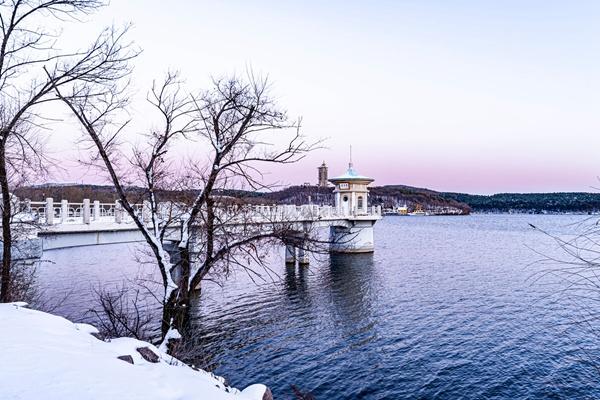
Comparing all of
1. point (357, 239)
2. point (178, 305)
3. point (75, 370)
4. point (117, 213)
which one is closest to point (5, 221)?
point (178, 305)

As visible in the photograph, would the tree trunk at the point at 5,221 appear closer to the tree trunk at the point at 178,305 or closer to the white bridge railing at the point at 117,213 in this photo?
the white bridge railing at the point at 117,213

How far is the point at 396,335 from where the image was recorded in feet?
64.3

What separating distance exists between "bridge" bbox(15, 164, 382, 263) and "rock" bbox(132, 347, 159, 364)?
384 cm

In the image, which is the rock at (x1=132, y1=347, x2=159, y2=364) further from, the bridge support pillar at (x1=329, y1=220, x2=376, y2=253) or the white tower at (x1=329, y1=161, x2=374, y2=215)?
the white tower at (x1=329, y1=161, x2=374, y2=215)

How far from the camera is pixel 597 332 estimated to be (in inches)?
752

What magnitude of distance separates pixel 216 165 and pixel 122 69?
3.95 m

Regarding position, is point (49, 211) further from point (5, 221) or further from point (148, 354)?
point (148, 354)

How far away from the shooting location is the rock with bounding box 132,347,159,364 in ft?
24.3

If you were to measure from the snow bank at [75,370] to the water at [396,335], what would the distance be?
5485mm

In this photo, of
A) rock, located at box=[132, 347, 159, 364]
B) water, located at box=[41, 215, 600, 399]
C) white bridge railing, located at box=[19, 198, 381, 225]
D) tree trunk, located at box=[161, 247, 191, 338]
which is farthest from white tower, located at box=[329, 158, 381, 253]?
rock, located at box=[132, 347, 159, 364]

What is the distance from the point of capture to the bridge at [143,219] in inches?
640

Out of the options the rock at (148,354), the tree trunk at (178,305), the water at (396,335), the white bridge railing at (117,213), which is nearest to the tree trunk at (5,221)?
the white bridge railing at (117,213)

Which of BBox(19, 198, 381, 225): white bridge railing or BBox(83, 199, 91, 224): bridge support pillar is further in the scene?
BBox(83, 199, 91, 224): bridge support pillar

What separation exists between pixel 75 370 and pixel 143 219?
16.3 meters
